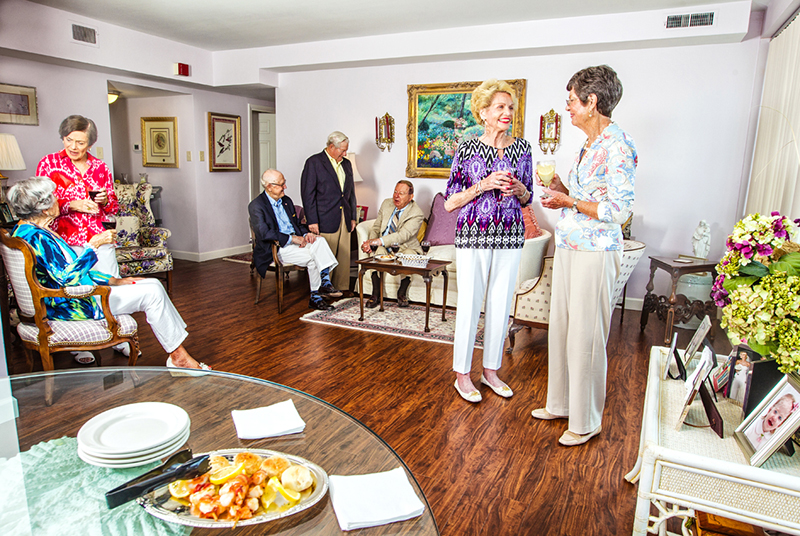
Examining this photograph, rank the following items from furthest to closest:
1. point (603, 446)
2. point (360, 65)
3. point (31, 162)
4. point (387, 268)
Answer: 1. point (360, 65)
2. point (31, 162)
3. point (387, 268)
4. point (603, 446)

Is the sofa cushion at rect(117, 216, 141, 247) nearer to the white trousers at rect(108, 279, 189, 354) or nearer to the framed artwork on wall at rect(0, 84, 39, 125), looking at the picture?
the framed artwork on wall at rect(0, 84, 39, 125)

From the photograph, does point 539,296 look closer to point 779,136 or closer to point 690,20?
point 779,136

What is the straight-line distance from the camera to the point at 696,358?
1.88 metres

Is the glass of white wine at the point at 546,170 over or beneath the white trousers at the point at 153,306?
over

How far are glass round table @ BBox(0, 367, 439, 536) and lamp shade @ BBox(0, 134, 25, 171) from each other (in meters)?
3.81

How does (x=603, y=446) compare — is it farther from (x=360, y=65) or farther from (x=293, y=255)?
(x=360, y=65)

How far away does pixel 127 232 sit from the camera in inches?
219

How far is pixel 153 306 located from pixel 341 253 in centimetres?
253

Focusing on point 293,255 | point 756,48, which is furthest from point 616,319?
point 293,255

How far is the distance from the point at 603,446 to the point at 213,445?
6.37ft

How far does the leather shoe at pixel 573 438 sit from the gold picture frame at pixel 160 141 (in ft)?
20.1

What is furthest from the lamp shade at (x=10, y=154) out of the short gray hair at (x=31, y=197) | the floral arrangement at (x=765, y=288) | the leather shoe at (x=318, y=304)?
the floral arrangement at (x=765, y=288)

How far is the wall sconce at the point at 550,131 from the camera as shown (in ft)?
16.4

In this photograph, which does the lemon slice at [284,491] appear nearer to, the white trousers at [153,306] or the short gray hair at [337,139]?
the white trousers at [153,306]
